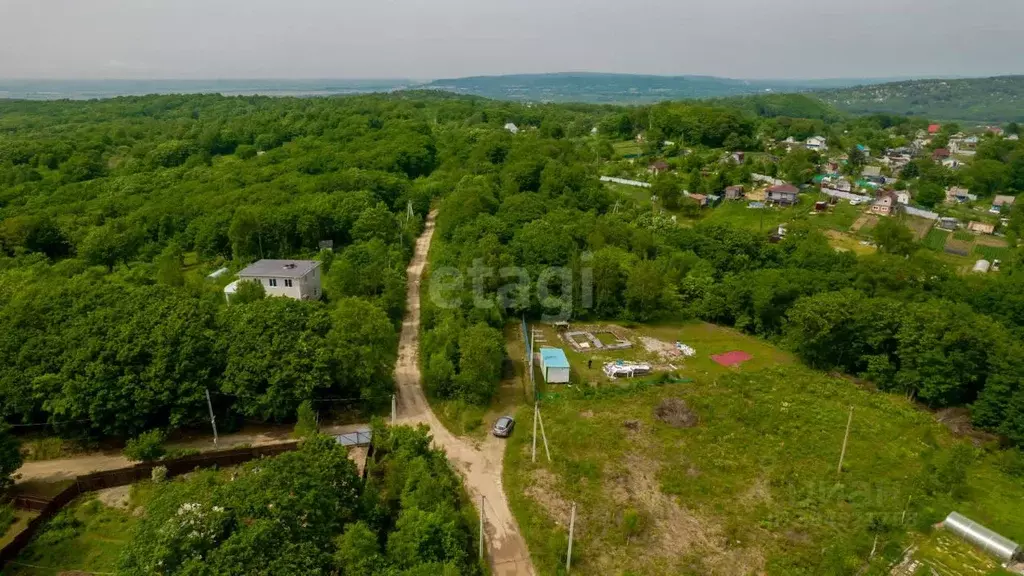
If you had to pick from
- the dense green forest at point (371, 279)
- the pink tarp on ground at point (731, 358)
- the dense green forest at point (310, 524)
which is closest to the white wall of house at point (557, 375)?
the dense green forest at point (371, 279)

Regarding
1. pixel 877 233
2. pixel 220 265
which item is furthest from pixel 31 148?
pixel 877 233

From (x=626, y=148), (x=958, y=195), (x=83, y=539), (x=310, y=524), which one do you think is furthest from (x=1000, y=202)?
(x=83, y=539)

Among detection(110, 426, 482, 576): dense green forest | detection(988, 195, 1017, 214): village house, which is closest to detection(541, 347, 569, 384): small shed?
detection(110, 426, 482, 576): dense green forest

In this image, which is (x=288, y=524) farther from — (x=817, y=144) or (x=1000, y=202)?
(x=817, y=144)

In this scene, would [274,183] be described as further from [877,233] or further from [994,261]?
[994,261]

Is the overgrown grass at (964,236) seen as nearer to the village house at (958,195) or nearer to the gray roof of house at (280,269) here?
the village house at (958,195)

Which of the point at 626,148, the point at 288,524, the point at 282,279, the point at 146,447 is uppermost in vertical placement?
the point at 626,148

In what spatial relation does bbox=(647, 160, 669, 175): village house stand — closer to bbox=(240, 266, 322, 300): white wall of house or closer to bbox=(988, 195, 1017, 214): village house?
bbox=(988, 195, 1017, 214): village house
